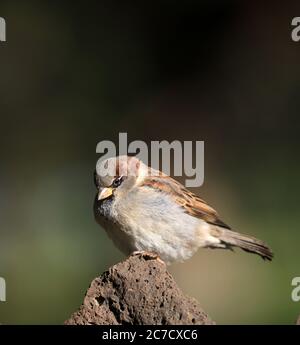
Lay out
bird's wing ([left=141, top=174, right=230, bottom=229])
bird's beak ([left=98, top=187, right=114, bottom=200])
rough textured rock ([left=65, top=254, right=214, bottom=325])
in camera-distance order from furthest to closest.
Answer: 1. bird's wing ([left=141, top=174, right=230, bottom=229])
2. bird's beak ([left=98, top=187, right=114, bottom=200])
3. rough textured rock ([left=65, top=254, right=214, bottom=325])

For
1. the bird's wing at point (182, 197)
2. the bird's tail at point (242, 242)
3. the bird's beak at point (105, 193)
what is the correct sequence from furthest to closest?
the bird's tail at point (242, 242)
the bird's wing at point (182, 197)
the bird's beak at point (105, 193)

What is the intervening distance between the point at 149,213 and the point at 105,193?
0.22 m

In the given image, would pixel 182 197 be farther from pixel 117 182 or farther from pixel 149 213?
pixel 117 182

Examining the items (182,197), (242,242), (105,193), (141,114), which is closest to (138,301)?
(105,193)

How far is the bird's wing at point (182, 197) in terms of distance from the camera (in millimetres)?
4574

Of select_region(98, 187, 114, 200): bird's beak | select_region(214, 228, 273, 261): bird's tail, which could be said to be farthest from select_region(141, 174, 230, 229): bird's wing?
select_region(98, 187, 114, 200): bird's beak

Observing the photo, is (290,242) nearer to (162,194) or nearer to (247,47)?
(162,194)

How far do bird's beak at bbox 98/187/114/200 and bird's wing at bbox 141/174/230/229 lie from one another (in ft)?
0.71

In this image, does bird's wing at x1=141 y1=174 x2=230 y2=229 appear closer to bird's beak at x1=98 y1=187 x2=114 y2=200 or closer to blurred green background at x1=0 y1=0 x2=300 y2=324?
bird's beak at x1=98 y1=187 x2=114 y2=200

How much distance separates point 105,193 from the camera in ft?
14.2

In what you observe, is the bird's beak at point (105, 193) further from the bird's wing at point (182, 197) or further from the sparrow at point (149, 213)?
the bird's wing at point (182, 197)

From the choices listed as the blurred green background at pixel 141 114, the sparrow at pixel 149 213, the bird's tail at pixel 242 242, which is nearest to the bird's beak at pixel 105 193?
the sparrow at pixel 149 213

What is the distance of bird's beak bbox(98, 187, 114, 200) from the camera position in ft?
14.1
